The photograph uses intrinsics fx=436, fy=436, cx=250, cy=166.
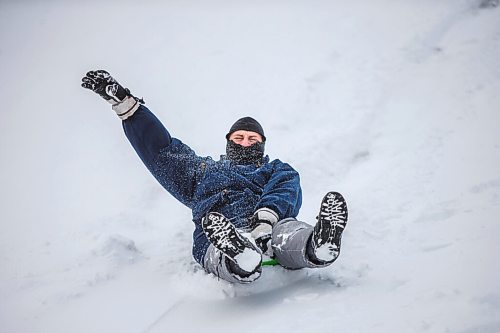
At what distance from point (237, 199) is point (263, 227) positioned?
1.02 feet

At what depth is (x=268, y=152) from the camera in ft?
12.1

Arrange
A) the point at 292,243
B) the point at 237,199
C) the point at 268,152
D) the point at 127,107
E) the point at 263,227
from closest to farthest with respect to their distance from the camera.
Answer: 1. the point at 292,243
2. the point at 263,227
3. the point at 237,199
4. the point at 127,107
5. the point at 268,152

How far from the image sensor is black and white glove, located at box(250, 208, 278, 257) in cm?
193

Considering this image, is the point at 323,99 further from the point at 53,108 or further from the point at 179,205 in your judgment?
the point at 53,108

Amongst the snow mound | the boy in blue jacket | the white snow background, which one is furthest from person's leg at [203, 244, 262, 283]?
the snow mound

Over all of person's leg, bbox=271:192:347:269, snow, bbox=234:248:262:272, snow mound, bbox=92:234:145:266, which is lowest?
snow, bbox=234:248:262:272

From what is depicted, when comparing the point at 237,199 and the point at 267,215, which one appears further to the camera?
the point at 237,199

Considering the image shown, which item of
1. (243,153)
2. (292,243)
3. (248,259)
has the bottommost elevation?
(248,259)

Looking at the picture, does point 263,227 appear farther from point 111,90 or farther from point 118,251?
point 111,90

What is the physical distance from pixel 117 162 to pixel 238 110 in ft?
4.15

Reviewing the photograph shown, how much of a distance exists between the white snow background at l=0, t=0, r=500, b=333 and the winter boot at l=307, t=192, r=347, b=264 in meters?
0.22

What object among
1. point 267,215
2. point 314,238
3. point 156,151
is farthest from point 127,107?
point 314,238

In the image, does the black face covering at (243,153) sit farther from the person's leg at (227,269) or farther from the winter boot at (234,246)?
the winter boot at (234,246)

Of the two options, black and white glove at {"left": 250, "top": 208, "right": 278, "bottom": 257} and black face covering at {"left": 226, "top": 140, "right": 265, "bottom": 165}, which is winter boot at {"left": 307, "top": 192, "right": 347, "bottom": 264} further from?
black face covering at {"left": 226, "top": 140, "right": 265, "bottom": 165}
